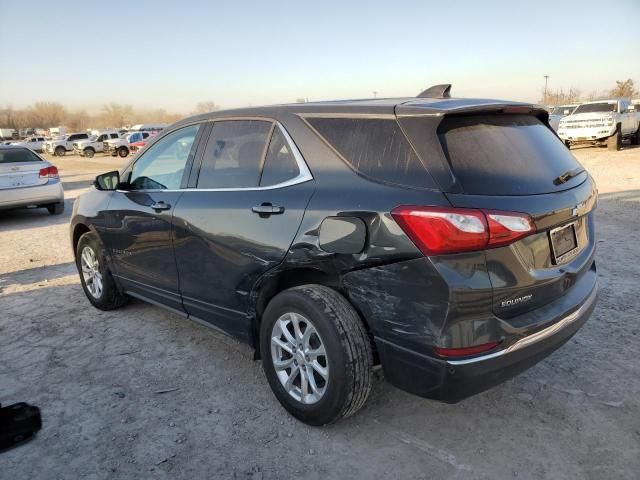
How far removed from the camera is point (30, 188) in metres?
10.1

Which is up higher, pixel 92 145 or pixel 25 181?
pixel 92 145

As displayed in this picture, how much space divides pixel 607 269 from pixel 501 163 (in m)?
3.48

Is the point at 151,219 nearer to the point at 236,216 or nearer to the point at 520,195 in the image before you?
the point at 236,216

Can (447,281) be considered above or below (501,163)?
below

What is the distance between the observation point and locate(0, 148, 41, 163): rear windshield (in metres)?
10.1

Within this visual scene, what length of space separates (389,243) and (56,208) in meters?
10.5

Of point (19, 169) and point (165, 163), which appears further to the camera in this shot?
point (19, 169)

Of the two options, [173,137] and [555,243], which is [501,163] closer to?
[555,243]

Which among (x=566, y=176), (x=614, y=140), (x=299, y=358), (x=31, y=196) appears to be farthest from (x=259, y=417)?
(x=614, y=140)

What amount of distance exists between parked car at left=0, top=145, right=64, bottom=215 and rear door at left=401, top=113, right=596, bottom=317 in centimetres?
985

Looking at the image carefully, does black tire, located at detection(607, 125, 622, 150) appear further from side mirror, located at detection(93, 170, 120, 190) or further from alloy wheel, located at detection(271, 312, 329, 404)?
alloy wheel, located at detection(271, 312, 329, 404)

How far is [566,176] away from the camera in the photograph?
2.73 metres

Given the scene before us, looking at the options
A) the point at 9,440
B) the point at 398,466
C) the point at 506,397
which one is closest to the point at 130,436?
the point at 9,440

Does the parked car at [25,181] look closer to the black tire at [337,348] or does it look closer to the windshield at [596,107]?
the black tire at [337,348]
